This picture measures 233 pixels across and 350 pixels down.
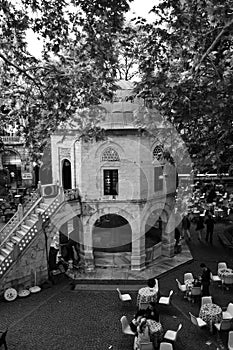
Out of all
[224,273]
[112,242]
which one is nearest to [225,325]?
[224,273]

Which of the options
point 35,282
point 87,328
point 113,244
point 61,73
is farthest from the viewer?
point 113,244

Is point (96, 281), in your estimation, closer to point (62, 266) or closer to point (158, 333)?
point (62, 266)

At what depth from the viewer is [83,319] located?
14.1 m

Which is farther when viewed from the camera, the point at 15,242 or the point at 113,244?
the point at 113,244

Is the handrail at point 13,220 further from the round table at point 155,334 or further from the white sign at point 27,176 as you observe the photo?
the white sign at point 27,176

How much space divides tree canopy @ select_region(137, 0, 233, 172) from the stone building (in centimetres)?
684

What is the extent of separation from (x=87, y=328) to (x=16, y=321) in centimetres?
301

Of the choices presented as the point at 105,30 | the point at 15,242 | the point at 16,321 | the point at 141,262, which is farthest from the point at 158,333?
the point at 105,30

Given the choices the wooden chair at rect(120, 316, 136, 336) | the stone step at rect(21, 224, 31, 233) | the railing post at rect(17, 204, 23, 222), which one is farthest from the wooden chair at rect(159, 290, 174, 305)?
the railing post at rect(17, 204, 23, 222)

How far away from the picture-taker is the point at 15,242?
694 inches

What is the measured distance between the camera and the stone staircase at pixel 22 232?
16.5 m

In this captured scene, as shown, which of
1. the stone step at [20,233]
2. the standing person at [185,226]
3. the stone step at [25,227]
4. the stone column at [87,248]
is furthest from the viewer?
the standing person at [185,226]

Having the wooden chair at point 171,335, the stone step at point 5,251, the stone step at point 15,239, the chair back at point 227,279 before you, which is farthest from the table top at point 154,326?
the stone step at point 15,239

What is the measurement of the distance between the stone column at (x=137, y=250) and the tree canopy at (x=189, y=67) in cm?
844
